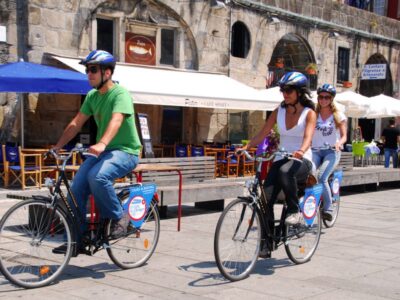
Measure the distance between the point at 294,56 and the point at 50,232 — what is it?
58.3ft

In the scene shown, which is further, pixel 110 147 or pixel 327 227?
pixel 327 227

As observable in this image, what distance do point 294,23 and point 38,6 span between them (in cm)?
960

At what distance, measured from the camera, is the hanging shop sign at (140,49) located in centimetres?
1534

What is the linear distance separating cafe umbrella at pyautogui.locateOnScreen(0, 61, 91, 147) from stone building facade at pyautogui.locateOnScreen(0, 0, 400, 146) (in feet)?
6.53

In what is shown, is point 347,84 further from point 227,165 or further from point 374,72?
point 227,165

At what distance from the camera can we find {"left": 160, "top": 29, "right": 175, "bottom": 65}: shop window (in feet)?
53.5

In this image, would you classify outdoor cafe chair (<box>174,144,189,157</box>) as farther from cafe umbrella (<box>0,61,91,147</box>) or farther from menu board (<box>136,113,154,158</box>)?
cafe umbrella (<box>0,61,91,147</box>)

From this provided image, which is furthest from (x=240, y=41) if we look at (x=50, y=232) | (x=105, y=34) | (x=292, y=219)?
(x=50, y=232)

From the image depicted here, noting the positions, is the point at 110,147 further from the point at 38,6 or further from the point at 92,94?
the point at 38,6

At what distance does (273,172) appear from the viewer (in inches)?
217

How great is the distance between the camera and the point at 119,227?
17.1 ft

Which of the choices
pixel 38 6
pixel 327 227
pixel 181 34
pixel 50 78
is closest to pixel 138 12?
pixel 181 34

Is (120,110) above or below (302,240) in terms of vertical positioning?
above

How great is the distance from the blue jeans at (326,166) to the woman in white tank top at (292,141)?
5.68ft
